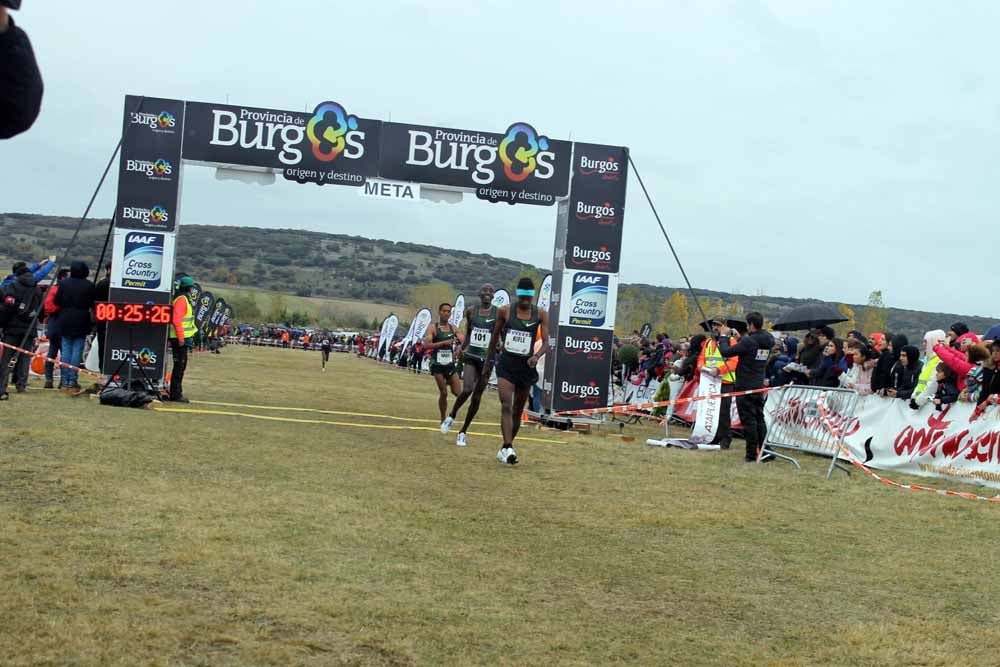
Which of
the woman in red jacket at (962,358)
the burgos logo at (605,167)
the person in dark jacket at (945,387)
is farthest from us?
the burgos logo at (605,167)

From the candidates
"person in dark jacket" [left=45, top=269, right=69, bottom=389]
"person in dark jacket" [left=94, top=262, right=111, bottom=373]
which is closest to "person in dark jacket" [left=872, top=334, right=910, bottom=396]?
"person in dark jacket" [left=94, top=262, right=111, bottom=373]

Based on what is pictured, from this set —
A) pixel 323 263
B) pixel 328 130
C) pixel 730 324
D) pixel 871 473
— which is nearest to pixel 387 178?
pixel 328 130

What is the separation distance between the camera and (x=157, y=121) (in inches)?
706

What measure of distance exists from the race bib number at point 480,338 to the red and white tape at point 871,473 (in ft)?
15.7

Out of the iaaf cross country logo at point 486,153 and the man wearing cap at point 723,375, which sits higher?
the iaaf cross country logo at point 486,153

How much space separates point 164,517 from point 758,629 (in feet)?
13.0

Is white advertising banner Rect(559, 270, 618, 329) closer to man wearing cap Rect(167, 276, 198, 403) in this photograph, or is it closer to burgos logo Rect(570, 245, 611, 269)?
burgos logo Rect(570, 245, 611, 269)

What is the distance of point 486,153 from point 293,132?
3.43 meters

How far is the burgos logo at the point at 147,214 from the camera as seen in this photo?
1788 centimetres

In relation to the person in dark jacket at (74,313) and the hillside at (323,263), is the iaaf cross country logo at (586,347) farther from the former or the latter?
the hillside at (323,263)

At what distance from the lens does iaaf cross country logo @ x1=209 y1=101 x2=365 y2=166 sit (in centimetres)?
1812

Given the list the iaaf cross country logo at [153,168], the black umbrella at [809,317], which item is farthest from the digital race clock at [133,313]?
the black umbrella at [809,317]

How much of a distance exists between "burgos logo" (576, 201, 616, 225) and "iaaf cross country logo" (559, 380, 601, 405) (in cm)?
297

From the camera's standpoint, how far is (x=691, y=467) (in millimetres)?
12781
